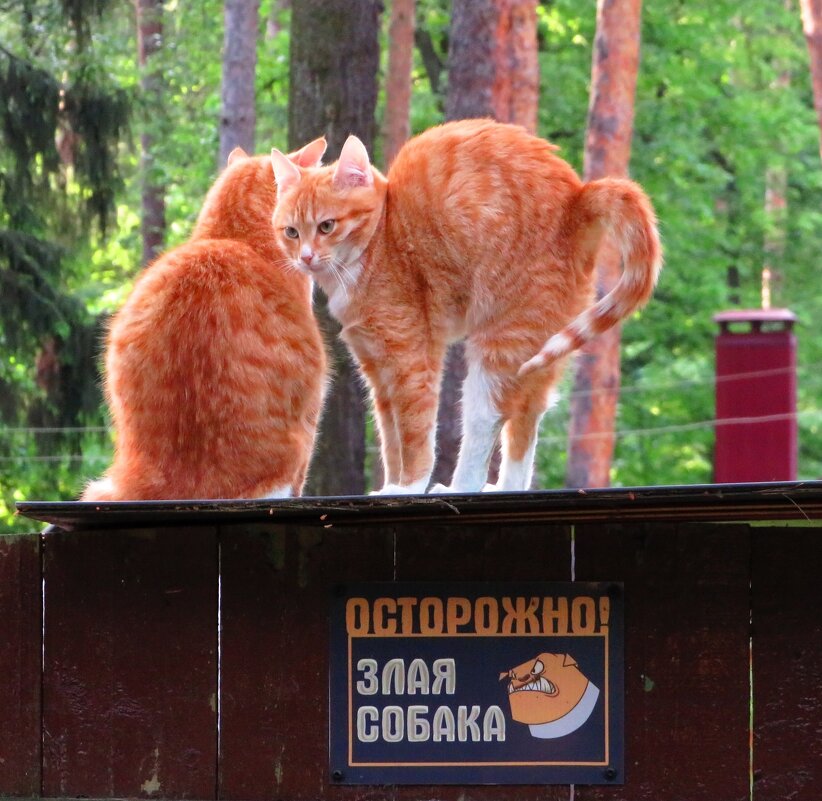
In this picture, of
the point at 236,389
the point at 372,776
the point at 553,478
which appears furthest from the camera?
the point at 553,478

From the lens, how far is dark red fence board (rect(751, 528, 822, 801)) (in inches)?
131

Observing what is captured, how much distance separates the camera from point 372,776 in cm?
337

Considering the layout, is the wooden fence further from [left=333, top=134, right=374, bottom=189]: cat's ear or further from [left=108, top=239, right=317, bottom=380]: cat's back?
[left=333, top=134, right=374, bottom=189]: cat's ear

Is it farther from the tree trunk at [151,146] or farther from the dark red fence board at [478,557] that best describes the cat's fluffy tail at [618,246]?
the tree trunk at [151,146]

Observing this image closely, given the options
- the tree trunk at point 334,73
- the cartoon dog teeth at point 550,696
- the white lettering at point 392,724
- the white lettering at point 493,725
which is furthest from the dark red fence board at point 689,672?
the tree trunk at point 334,73

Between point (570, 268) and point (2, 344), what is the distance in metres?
9.74

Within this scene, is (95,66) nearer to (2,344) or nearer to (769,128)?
(2,344)

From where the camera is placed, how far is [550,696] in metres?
3.35

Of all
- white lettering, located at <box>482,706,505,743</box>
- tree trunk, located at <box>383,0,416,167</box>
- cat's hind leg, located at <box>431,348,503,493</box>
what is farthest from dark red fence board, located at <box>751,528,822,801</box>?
tree trunk, located at <box>383,0,416,167</box>

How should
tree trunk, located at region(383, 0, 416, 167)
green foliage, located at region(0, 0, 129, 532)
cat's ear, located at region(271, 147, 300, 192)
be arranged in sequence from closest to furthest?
cat's ear, located at region(271, 147, 300, 192)
green foliage, located at region(0, 0, 129, 532)
tree trunk, located at region(383, 0, 416, 167)

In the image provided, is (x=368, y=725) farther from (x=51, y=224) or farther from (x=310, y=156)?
(x=51, y=224)

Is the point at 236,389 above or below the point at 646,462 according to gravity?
below

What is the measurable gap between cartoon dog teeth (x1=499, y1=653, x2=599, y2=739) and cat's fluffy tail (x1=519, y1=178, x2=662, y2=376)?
0.82 meters

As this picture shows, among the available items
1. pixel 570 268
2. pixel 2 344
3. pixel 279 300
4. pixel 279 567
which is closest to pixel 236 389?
pixel 279 300
